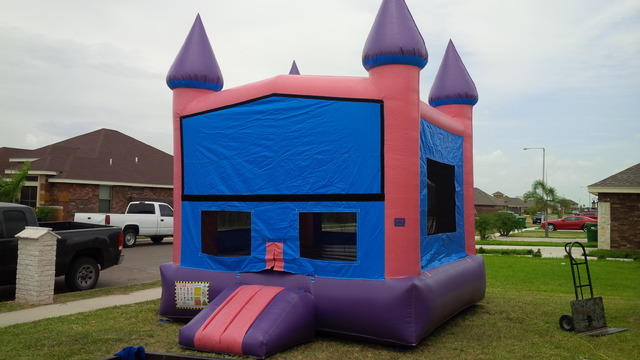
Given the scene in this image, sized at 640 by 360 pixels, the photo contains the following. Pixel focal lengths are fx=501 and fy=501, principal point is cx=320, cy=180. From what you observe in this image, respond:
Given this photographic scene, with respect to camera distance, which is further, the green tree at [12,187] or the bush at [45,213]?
the bush at [45,213]

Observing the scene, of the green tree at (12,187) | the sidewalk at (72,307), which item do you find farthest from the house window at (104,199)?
the sidewalk at (72,307)

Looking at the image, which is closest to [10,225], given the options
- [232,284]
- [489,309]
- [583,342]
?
[232,284]

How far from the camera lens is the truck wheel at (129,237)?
21.0 meters

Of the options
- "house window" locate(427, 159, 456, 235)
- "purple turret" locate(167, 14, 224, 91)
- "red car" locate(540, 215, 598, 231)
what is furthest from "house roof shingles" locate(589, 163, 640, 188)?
"purple turret" locate(167, 14, 224, 91)

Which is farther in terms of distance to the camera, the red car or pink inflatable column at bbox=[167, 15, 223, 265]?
the red car

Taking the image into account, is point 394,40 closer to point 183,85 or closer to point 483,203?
point 183,85

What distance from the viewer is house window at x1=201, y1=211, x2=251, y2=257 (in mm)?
8102

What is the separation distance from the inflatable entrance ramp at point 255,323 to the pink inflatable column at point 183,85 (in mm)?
1883

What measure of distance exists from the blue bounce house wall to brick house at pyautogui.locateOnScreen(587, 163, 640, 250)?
66.9ft

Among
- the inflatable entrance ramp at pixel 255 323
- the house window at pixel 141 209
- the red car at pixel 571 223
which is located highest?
the house window at pixel 141 209

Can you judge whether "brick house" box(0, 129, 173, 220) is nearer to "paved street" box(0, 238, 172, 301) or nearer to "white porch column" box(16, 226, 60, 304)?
"paved street" box(0, 238, 172, 301)

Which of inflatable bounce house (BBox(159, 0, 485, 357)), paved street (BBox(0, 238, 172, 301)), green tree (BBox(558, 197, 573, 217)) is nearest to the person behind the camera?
inflatable bounce house (BBox(159, 0, 485, 357))

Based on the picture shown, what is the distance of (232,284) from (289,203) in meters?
1.51

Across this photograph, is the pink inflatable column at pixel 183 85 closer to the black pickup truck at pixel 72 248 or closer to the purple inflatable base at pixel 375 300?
the purple inflatable base at pixel 375 300
